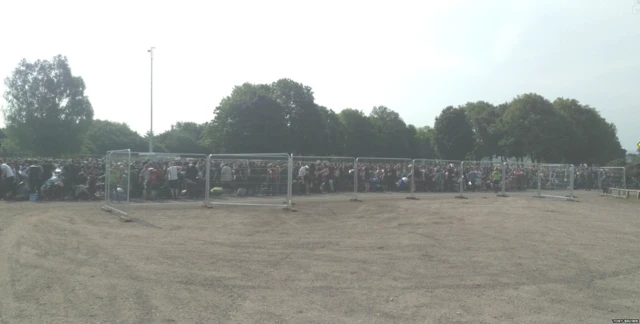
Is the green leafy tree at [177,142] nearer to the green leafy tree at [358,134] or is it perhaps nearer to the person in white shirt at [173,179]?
the green leafy tree at [358,134]

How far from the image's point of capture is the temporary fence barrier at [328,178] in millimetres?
21234

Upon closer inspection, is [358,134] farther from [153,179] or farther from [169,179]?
[153,179]

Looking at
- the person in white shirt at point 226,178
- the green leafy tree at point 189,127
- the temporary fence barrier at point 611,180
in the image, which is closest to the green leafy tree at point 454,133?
the temporary fence barrier at point 611,180

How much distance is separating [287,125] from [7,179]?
4446 centimetres

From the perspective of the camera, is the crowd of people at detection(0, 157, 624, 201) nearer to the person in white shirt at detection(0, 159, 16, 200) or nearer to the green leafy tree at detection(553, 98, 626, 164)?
the person in white shirt at detection(0, 159, 16, 200)

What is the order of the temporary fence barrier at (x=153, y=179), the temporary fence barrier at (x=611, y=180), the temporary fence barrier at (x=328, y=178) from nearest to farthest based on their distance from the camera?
the temporary fence barrier at (x=153, y=179)
the temporary fence barrier at (x=328, y=178)
the temporary fence barrier at (x=611, y=180)

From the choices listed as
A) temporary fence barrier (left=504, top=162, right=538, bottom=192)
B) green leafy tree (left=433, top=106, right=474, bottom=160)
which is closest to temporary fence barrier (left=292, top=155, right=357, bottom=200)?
temporary fence barrier (left=504, top=162, right=538, bottom=192)

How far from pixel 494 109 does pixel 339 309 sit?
7329 centimetres

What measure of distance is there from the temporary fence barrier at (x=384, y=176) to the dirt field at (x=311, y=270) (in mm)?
7448

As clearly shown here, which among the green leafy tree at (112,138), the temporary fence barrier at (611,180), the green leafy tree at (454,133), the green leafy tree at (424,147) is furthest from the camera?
the green leafy tree at (424,147)

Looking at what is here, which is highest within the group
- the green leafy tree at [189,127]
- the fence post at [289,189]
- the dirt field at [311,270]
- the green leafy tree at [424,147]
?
the green leafy tree at [189,127]

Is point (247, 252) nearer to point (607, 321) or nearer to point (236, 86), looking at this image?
point (607, 321)

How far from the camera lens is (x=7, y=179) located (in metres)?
19.8

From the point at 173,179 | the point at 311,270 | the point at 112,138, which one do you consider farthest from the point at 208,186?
the point at 112,138
